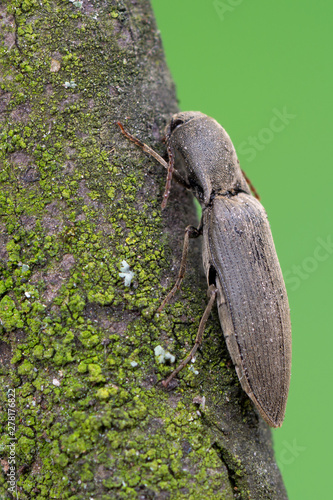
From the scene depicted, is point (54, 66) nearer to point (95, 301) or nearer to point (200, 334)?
point (95, 301)

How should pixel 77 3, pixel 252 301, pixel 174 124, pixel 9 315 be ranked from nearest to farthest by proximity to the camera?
pixel 9 315 < pixel 77 3 < pixel 252 301 < pixel 174 124

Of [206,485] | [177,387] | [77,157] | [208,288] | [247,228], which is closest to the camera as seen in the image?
[206,485]

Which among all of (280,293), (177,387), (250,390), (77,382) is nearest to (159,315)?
(177,387)

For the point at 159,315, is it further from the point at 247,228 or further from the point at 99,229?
the point at 247,228

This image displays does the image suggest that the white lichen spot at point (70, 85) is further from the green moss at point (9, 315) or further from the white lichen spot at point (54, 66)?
the green moss at point (9, 315)

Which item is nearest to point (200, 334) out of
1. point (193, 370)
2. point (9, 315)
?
point (193, 370)

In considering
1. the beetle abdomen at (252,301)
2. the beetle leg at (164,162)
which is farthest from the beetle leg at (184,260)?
the beetle leg at (164,162)

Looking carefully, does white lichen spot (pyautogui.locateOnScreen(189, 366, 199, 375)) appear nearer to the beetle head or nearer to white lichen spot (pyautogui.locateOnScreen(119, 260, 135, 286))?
white lichen spot (pyautogui.locateOnScreen(119, 260, 135, 286))
